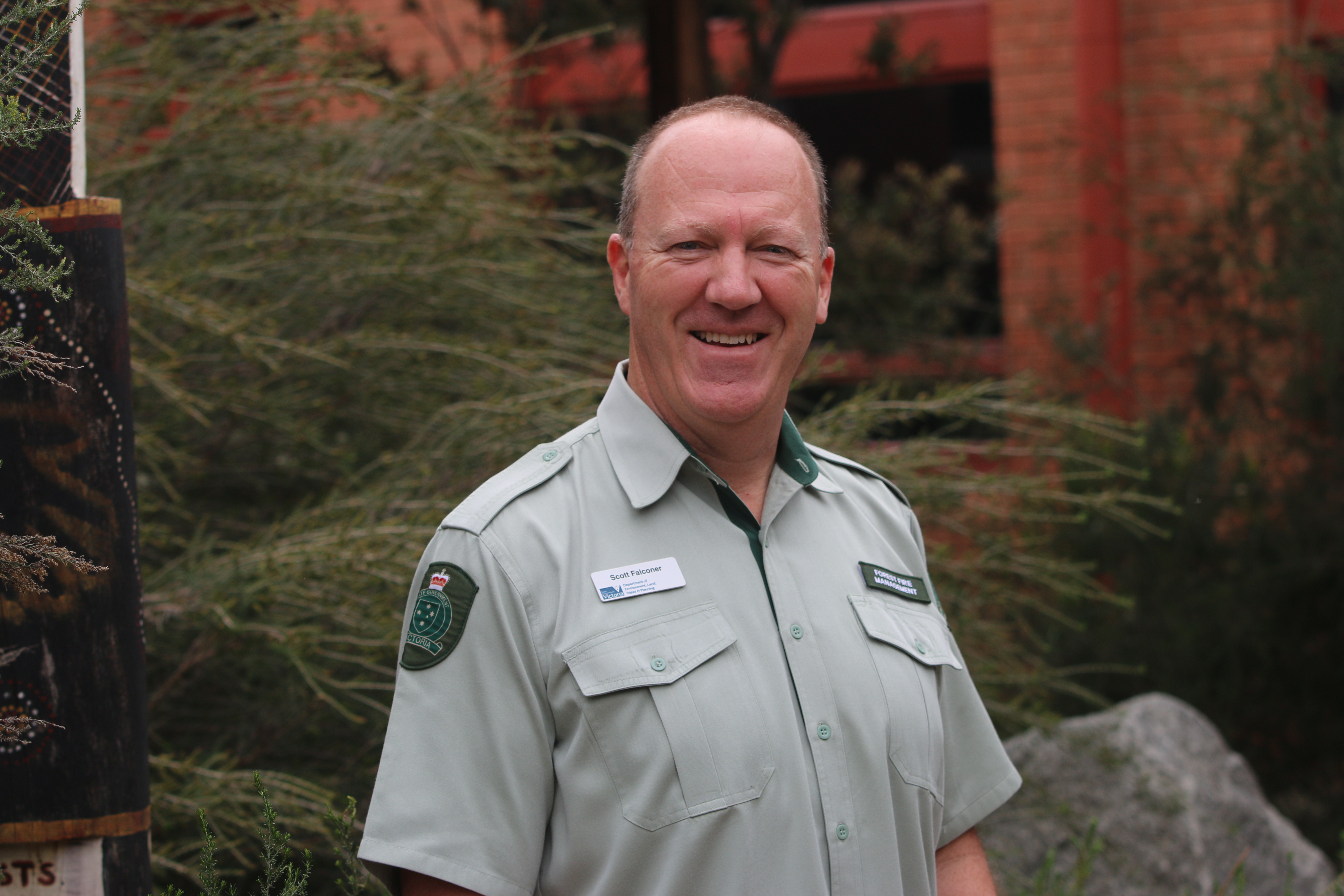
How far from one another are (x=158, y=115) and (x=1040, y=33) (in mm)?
5619

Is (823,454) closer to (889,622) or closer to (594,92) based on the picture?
(889,622)

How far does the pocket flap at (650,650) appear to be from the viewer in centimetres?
159

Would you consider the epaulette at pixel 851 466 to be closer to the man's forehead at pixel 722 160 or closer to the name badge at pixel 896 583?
the name badge at pixel 896 583

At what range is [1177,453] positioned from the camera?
6.17 meters

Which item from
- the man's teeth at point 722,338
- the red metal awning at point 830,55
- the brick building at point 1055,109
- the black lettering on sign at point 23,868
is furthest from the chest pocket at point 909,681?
the red metal awning at point 830,55

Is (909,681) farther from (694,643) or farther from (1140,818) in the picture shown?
(1140,818)

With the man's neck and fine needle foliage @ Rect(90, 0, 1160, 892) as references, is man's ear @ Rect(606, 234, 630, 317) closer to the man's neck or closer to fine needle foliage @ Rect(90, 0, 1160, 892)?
the man's neck

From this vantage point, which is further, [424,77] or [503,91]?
[424,77]

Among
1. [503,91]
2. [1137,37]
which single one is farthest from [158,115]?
[1137,37]

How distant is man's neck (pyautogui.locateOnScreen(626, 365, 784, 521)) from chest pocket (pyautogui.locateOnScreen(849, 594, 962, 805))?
22cm

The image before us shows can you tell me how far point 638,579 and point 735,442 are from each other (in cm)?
28

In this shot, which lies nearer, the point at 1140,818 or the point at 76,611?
the point at 76,611

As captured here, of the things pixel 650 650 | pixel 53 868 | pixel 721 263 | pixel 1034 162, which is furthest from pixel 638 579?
pixel 1034 162

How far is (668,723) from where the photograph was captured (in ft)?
5.28
